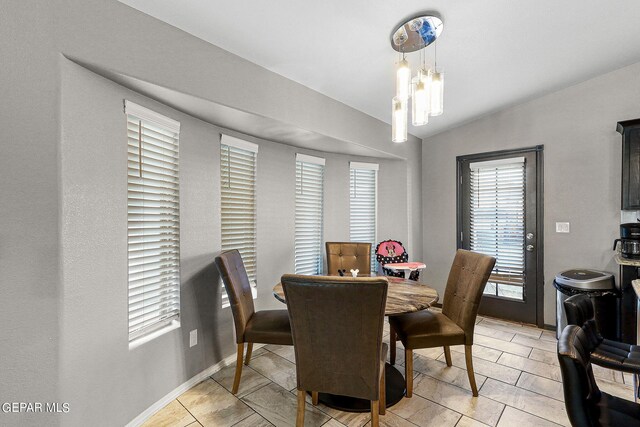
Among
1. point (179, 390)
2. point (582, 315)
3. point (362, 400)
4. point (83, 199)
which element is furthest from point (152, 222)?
point (582, 315)

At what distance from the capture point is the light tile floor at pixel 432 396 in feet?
6.41

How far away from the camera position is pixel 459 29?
2.10m

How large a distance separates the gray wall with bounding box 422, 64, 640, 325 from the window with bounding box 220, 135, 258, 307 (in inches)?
123

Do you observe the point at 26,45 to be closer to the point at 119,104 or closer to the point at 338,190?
the point at 119,104

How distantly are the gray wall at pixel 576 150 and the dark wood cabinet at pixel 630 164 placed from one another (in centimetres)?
32

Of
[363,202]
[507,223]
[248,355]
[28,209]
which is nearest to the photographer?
[28,209]

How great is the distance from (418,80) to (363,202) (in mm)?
2344

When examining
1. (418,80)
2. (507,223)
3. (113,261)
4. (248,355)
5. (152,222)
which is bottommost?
(248,355)

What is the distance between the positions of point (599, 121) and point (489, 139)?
1083mm

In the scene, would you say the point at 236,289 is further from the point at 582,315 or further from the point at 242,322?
the point at 582,315

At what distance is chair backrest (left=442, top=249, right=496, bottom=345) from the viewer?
216 cm

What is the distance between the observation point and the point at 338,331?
1.58 meters

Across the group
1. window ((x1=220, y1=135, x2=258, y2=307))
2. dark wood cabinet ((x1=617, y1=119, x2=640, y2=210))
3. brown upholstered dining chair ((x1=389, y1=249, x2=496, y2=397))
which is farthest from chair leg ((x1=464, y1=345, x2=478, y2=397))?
dark wood cabinet ((x1=617, y1=119, x2=640, y2=210))

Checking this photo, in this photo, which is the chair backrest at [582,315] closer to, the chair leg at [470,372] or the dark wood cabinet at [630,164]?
the chair leg at [470,372]
